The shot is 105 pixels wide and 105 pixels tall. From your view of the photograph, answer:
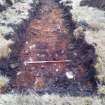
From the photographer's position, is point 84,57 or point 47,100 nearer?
point 47,100

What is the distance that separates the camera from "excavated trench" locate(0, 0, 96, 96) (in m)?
8.20

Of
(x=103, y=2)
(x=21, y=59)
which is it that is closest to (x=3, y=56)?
(x=21, y=59)

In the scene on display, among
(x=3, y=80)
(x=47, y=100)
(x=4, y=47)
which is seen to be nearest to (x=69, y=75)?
(x=3, y=80)

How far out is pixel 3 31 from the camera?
36.6 ft

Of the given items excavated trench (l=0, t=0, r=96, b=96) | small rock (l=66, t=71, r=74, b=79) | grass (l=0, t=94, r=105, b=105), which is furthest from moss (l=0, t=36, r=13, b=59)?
grass (l=0, t=94, r=105, b=105)

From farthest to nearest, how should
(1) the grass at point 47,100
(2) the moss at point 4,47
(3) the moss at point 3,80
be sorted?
(2) the moss at point 4,47, (3) the moss at point 3,80, (1) the grass at point 47,100

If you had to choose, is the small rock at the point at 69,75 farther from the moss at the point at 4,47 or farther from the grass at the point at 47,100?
the moss at the point at 4,47

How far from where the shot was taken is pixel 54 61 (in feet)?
32.2

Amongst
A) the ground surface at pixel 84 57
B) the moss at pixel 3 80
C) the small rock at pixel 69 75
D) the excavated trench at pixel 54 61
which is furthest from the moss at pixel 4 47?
the small rock at pixel 69 75

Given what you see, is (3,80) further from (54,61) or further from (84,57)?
(84,57)

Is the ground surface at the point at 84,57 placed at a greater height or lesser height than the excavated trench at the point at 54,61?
greater

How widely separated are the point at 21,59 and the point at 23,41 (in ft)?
5.45

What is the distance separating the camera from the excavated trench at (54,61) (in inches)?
323

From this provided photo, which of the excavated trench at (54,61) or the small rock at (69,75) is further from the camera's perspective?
the small rock at (69,75)
